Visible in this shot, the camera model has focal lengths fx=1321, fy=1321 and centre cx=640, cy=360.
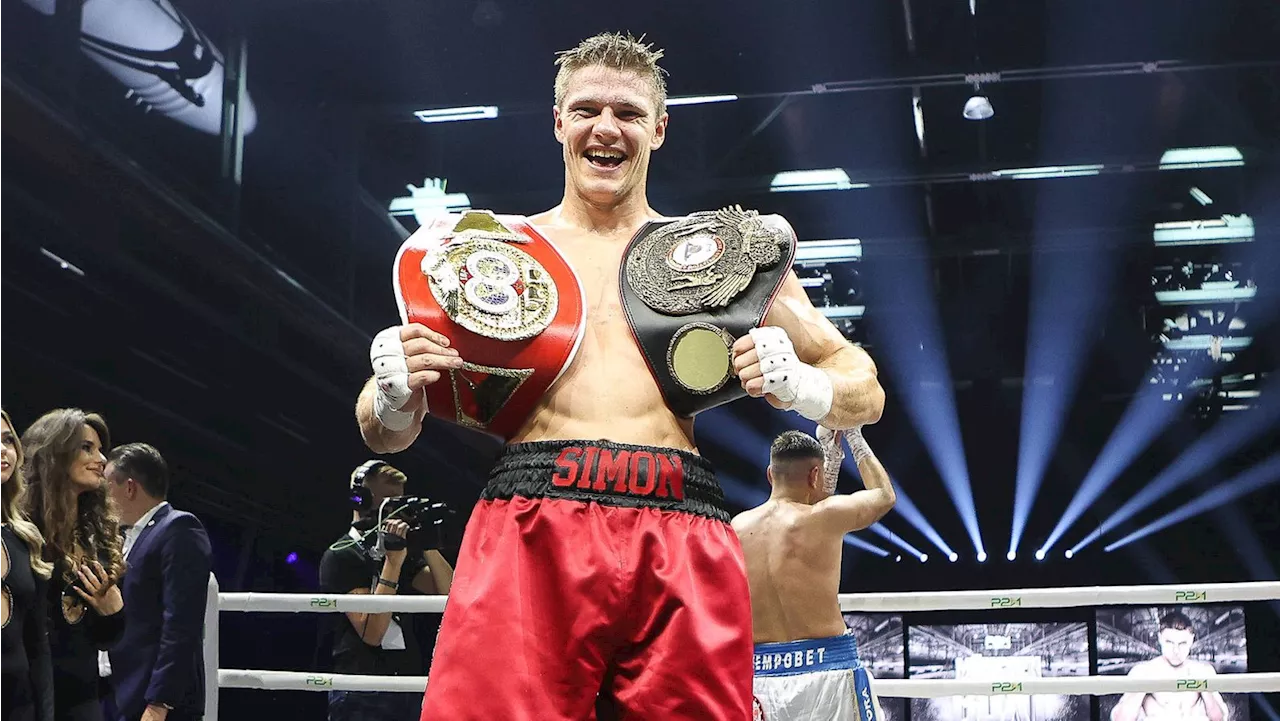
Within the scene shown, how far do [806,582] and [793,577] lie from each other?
0.04 metres

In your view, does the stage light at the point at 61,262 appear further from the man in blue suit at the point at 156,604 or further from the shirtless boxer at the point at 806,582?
the shirtless boxer at the point at 806,582

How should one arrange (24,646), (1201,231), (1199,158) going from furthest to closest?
1. (1201,231)
2. (1199,158)
3. (24,646)

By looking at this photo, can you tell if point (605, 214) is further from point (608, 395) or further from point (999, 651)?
point (999, 651)

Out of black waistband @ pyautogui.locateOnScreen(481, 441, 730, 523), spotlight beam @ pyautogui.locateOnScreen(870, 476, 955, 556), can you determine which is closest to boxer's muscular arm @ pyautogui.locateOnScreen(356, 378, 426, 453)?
black waistband @ pyautogui.locateOnScreen(481, 441, 730, 523)

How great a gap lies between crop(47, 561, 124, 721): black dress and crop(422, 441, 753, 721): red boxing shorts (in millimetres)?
1590

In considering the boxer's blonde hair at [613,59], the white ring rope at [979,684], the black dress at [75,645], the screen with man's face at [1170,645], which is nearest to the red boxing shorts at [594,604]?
the boxer's blonde hair at [613,59]

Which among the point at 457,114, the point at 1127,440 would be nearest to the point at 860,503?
the point at 457,114

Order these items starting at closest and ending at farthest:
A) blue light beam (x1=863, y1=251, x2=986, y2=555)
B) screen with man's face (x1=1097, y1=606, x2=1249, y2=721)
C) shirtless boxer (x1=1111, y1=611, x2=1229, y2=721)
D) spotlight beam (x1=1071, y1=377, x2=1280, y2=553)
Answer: shirtless boxer (x1=1111, y1=611, x2=1229, y2=721) < screen with man's face (x1=1097, y1=606, x2=1249, y2=721) < blue light beam (x1=863, y1=251, x2=986, y2=555) < spotlight beam (x1=1071, y1=377, x2=1280, y2=553)

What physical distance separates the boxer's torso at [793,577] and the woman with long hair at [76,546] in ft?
5.30

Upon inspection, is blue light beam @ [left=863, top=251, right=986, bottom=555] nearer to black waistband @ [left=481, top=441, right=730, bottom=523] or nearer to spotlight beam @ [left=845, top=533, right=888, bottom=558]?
spotlight beam @ [left=845, top=533, right=888, bottom=558]

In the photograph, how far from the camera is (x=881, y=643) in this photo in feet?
27.7

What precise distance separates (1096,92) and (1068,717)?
3.84 meters

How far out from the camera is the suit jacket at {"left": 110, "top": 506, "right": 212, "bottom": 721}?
10.4 feet

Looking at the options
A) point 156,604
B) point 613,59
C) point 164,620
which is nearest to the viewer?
Result: point 613,59
